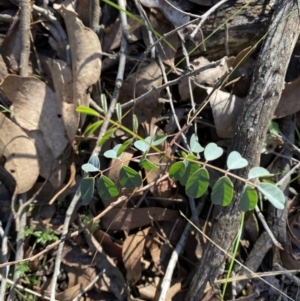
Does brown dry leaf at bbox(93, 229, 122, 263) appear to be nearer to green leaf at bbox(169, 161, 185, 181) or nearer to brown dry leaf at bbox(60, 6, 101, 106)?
brown dry leaf at bbox(60, 6, 101, 106)

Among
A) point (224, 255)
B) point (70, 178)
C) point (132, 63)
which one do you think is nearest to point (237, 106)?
point (132, 63)

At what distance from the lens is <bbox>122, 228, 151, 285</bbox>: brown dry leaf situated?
1749mm

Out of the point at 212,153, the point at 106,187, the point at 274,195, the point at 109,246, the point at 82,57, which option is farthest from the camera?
the point at 109,246

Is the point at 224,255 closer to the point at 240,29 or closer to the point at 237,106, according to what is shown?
the point at 237,106

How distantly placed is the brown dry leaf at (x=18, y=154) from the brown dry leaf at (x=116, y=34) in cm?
48

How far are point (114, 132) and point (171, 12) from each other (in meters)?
0.53

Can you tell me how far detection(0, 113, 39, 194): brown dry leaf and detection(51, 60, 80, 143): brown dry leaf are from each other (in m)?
0.18

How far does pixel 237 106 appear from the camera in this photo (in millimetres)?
1708

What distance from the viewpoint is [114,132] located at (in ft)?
5.54

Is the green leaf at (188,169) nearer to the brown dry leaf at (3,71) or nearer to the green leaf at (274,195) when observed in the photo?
the green leaf at (274,195)

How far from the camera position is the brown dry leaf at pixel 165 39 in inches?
68.4

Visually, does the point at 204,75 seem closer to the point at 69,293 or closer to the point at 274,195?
the point at 274,195

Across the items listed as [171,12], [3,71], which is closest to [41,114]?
[3,71]

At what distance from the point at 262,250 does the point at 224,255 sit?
21 cm
